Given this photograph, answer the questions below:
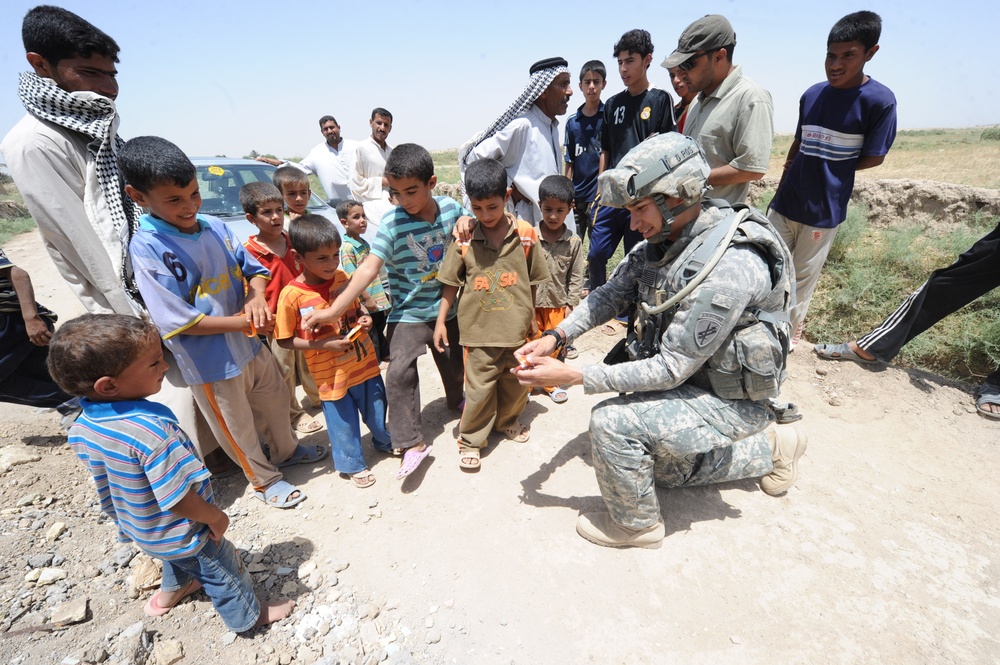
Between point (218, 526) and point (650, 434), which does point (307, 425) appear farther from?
point (650, 434)

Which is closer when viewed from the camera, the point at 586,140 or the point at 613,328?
the point at 613,328

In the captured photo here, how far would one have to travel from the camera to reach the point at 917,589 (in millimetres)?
2102

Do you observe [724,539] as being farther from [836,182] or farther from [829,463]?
[836,182]

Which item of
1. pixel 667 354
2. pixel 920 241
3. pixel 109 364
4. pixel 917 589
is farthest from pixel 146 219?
pixel 920 241

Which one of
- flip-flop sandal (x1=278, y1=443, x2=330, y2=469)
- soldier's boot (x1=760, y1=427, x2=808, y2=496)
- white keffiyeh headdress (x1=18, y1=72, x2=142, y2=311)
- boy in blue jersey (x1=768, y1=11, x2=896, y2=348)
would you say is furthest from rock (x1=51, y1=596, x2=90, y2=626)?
boy in blue jersey (x1=768, y1=11, x2=896, y2=348)

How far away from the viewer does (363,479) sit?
283 centimetres

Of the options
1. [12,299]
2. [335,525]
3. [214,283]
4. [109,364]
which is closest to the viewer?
[109,364]

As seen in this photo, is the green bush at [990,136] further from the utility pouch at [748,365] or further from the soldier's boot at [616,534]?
the soldier's boot at [616,534]

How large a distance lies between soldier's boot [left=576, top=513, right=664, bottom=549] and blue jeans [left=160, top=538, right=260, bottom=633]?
1563mm

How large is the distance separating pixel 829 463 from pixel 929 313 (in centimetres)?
163

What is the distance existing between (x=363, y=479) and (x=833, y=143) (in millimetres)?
4047

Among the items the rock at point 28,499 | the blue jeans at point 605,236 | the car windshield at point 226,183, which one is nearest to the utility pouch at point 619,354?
the blue jeans at point 605,236

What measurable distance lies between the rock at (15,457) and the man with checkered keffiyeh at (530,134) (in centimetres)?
359

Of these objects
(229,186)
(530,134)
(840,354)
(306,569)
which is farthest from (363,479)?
(229,186)
